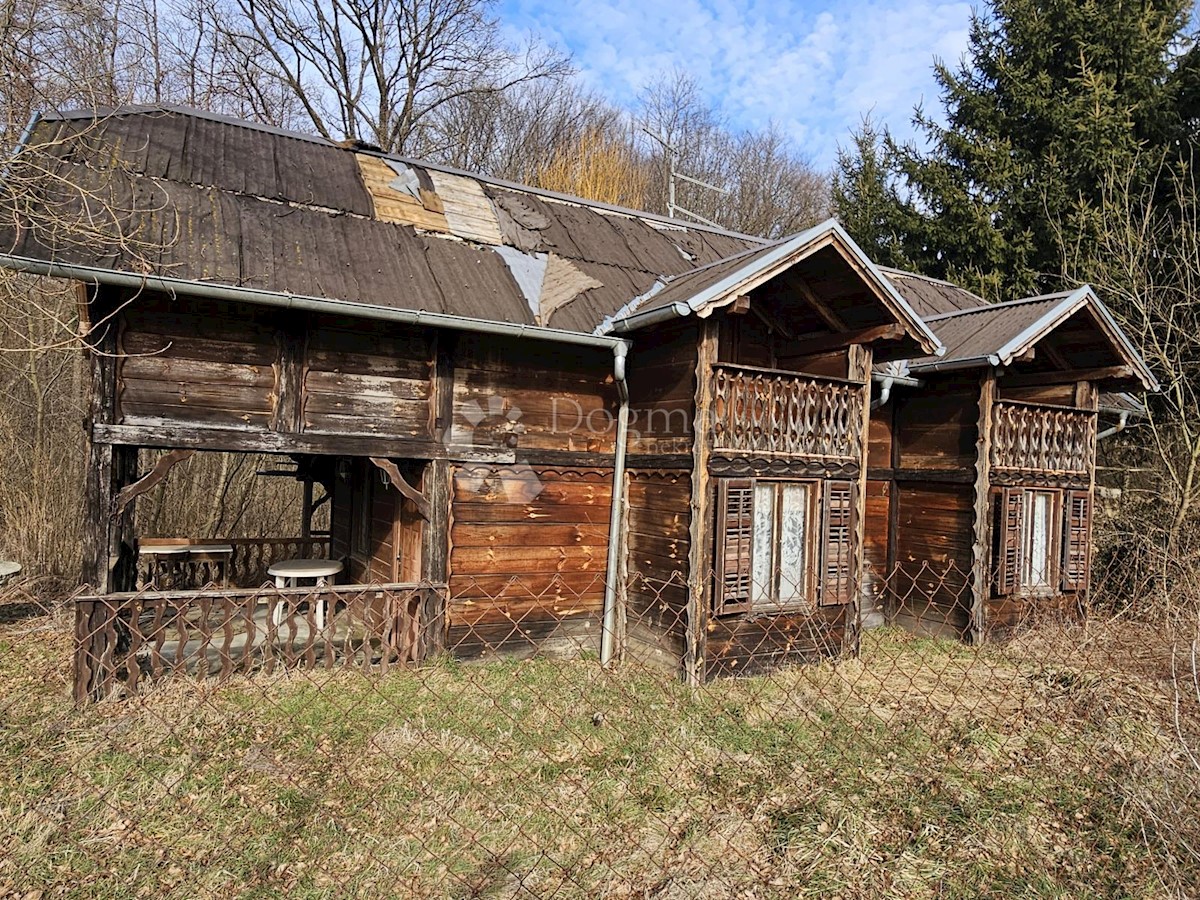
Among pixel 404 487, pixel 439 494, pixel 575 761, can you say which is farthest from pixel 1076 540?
pixel 404 487

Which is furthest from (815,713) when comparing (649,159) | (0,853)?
(649,159)

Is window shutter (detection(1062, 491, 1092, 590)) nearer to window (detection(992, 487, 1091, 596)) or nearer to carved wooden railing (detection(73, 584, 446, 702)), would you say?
window (detection(992, 487, 1091, 596))

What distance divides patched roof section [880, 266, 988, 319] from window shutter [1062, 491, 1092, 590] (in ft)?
11.3

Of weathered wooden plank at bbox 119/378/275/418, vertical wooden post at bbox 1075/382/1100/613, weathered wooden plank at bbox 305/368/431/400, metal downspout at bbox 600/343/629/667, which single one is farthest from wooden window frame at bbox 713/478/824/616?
vertical wooden post at bbox 1075/382/1100/613

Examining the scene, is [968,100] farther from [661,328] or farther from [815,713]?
[815,713]

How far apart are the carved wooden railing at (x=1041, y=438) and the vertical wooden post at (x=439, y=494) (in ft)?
21.8

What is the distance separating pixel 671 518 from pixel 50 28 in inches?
288

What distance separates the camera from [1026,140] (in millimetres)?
16172

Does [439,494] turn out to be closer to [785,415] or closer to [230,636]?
[230,636]

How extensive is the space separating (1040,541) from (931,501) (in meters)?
1.57

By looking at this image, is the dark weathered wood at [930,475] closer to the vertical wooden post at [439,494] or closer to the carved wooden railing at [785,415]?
the carved wooden railing at [785,415]

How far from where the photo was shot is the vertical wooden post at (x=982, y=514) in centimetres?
897

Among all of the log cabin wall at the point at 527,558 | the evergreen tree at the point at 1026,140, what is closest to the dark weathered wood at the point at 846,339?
the log cabin wall at the point at 527,558

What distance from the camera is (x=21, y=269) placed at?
525cm
